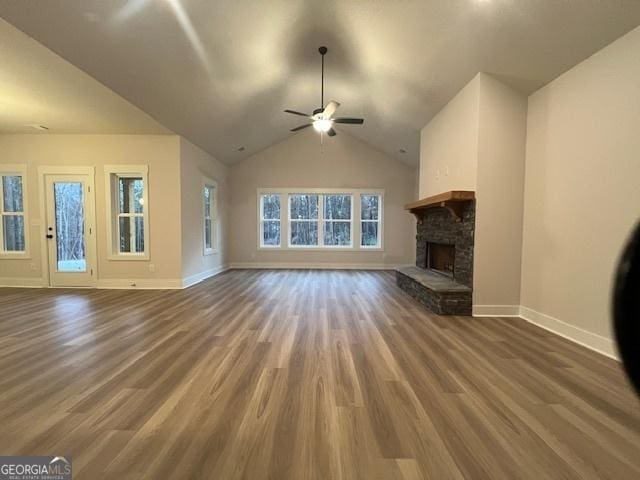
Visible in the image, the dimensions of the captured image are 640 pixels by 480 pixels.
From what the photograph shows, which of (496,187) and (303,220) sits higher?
(496,187)

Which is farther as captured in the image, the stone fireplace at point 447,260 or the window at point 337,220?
the window at point 337,220

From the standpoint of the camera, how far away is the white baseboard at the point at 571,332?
2496 mm

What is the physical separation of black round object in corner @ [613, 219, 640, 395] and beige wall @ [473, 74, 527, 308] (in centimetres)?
331

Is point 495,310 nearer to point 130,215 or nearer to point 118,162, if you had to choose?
→ point 130,215

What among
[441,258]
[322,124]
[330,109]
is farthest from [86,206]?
[441,258]

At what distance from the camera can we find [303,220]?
8148 millimetres

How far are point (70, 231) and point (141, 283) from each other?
1.64m

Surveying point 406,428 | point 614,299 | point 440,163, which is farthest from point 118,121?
point 614,299

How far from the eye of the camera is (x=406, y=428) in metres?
1.54

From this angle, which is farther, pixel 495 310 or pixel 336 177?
pixel 336 177

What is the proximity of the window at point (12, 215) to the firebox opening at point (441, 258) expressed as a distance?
293 inches

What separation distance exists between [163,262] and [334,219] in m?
4.44

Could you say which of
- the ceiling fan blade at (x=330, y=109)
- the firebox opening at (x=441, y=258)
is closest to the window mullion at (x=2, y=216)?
the ceiling fan blade at (x=330, y=109)

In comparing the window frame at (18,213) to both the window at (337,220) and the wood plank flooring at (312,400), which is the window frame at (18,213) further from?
the window at (337,220)
